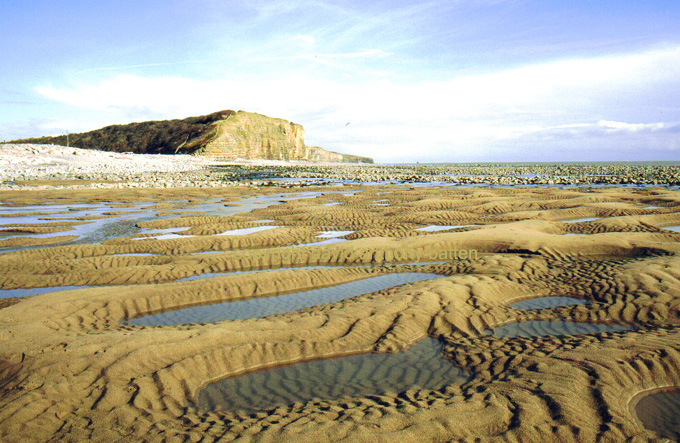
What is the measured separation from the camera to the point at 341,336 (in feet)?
21.6

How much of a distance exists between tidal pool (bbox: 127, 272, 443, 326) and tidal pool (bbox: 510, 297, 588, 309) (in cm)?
221

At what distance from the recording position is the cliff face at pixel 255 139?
88.3 metres

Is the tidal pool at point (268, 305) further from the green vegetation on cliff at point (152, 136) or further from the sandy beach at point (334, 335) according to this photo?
the green vegetation on cliff at point (152, 136)

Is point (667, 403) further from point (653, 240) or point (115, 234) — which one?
point (115, 234)

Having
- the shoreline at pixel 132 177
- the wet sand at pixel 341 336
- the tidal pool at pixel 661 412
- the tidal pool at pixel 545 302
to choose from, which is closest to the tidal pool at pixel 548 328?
the wet sand at pixel 341 336

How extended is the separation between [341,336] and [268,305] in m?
2.36

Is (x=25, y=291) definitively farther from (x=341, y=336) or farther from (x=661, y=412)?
(x=661, y=412)

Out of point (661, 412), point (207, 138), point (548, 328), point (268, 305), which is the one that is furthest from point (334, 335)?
point (207, 138)

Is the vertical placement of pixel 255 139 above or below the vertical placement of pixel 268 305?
above

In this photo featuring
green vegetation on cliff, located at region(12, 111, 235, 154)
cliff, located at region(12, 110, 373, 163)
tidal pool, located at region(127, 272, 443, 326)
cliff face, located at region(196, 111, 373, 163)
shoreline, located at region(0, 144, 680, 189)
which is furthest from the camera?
green vegetation on cliff, located at region(12, 111, 235, 154)

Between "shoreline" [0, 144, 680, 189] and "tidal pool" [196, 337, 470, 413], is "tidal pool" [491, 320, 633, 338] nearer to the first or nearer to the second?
"tidal pool" [196, 337, 470, 413]

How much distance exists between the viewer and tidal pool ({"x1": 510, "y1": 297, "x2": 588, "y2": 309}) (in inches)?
320

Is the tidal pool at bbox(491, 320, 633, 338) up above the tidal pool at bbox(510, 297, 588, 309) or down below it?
below

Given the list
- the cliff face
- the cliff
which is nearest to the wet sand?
the cliff face
